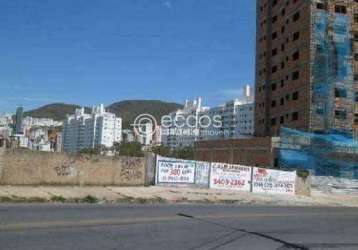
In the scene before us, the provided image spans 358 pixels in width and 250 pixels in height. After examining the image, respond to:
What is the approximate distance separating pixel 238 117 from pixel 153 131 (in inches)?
1666

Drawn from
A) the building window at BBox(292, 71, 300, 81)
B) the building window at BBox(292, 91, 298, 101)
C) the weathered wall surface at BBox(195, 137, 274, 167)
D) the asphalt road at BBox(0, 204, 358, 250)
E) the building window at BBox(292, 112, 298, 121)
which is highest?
the building window at BBox(292, 71, 300, 81)

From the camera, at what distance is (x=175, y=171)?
33156mm

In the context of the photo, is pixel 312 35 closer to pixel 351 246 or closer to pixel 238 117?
pixel 351 246

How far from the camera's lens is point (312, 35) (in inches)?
3019

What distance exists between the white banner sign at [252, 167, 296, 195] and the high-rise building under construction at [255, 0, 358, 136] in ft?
120

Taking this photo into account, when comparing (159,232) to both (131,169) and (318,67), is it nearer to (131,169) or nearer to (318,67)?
(131,169)

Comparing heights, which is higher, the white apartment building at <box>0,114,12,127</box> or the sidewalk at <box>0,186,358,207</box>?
the white apartment building at <box>0,114,12,127</box>

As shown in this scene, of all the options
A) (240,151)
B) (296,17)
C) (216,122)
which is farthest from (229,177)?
(216,122)

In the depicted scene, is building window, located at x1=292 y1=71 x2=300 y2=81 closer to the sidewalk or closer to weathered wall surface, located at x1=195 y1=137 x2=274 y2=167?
weathered wall surface, located at x1=195 y1=137 x2=274 y2=167

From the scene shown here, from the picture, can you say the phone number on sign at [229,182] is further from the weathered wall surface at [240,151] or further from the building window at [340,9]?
the building window at [340,9]

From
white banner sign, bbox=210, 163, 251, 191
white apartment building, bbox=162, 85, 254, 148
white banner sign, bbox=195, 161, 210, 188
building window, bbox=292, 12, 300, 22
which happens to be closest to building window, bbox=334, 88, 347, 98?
building window, bbox=292, 12, 300, 22

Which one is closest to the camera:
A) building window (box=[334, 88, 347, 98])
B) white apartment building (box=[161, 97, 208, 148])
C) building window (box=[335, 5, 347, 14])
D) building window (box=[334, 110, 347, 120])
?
building window (box=[334, 110, 347, 120])

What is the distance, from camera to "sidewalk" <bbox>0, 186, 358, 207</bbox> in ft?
75.9

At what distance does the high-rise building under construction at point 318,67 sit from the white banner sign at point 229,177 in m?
40.5
